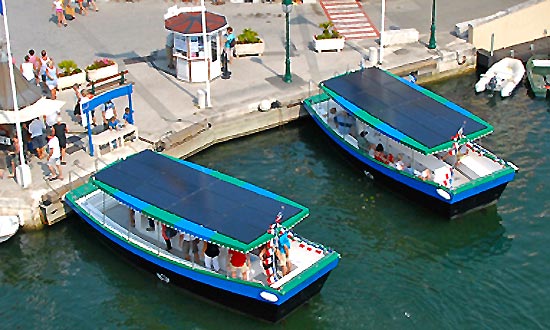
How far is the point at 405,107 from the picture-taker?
113ft

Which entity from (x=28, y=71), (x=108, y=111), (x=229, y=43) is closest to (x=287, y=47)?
(x=229, y=43)

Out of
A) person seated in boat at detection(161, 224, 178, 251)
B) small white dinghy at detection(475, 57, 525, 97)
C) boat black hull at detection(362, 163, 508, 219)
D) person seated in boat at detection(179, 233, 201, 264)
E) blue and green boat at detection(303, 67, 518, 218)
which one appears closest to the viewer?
person seated in boat at detection(179, 233, 201, 264)

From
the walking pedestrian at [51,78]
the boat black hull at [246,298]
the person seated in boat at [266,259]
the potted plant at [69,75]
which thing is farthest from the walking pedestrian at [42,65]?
the person seated in boat at [266,259]

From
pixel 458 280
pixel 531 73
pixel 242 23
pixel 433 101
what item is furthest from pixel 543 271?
pixel 242 23

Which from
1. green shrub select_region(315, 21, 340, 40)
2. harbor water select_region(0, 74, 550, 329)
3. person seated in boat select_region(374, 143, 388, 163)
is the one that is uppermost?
green shrub select_region(315, 21, 340, 40)

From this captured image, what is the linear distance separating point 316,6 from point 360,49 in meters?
5.80

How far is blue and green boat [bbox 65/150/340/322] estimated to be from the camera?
2652 cm

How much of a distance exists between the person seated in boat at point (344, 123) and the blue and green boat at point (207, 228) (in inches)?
320

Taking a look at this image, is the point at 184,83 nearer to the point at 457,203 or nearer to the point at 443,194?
the point at 443,194

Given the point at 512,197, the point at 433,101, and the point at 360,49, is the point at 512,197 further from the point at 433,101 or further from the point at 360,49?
the point at 360,49

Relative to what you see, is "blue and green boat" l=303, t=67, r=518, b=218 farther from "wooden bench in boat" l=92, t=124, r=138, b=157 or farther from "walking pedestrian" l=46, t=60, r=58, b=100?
"walking pedestrian" l=46, t=60, r=58, b=100

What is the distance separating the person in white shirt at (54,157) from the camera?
3222 cm

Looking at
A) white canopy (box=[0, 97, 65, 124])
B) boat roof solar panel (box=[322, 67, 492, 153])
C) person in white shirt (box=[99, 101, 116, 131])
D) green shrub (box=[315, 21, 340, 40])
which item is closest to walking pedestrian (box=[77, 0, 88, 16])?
green shrub (box=[315, 21, 340, 40])

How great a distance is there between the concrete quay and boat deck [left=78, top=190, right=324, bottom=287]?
1.64m
